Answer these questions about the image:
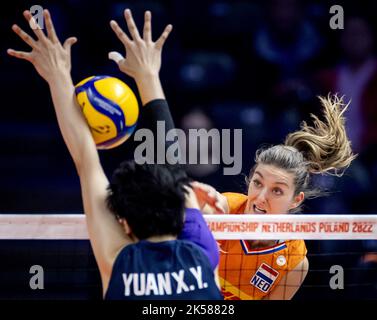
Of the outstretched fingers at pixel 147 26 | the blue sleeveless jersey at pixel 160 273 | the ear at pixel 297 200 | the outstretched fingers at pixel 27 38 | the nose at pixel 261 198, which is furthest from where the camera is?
the ear at pixel 297 200

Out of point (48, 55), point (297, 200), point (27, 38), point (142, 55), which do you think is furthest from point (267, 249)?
point (27, 38)

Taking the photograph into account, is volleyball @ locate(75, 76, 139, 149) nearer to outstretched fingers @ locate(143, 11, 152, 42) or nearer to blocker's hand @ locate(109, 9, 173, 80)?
blocker's hand @ locate(109, 9, 173, 80)

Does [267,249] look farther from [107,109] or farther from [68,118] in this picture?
Answer: [68,118]

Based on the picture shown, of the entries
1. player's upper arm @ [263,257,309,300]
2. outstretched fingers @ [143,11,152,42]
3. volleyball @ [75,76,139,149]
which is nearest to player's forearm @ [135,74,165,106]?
outstretched fingers @ [143,11,152,42]

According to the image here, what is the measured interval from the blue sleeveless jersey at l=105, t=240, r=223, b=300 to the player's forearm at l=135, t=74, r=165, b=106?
76 cm

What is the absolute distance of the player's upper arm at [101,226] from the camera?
3.12 metres

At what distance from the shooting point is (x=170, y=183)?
315cm

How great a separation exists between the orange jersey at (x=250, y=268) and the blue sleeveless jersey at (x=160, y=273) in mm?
1741

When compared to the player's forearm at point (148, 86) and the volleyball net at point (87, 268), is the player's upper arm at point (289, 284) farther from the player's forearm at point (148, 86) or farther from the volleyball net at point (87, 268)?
the player's forearm at point (148, 86)

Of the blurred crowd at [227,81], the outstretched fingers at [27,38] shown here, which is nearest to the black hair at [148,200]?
the outstretched fingers at [27,38]

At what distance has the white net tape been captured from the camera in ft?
14.0

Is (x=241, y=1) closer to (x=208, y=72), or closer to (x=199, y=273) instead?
(x=208, y=72)

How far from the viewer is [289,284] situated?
16.0ft

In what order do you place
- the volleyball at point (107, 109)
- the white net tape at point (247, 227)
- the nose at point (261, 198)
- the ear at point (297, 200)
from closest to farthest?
the volleyball at point (107, 109)
the white net tape at point (247, 227)
the nose at point (261, 198)
the ear at point (297, 200)
